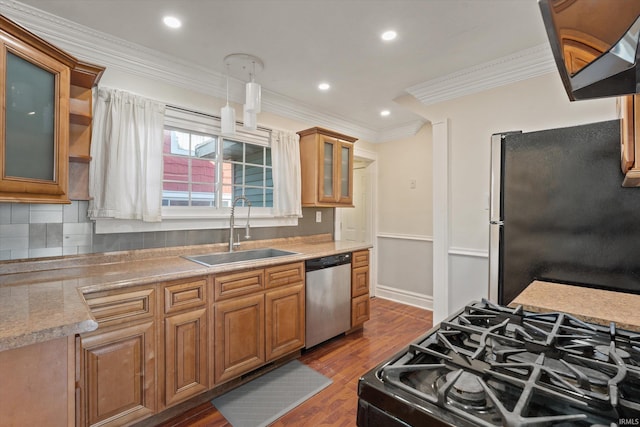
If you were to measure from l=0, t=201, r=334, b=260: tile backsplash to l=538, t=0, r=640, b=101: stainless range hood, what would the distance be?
8.32ft

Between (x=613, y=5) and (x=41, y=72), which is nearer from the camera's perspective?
Answer: (x=613, y=5)

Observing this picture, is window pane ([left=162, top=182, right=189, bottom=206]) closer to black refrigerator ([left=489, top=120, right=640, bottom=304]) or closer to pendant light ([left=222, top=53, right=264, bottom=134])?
pendant light ([left=222, top=53, right=264, bottom=134])

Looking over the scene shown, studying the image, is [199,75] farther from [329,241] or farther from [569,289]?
[569,289]

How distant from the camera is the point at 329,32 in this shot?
2047mm

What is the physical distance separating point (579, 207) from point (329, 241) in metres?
2.58

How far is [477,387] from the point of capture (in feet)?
1.98

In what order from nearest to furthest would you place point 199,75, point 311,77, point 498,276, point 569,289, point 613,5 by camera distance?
point 613,5, point 569,289, point 498,276, point 199,75, point 311,77

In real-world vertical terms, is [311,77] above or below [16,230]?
above

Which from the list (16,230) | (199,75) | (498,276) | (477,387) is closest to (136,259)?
(16,230)

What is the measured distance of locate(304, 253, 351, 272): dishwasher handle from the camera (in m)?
2.60

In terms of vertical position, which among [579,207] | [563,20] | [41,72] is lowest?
[579,207]

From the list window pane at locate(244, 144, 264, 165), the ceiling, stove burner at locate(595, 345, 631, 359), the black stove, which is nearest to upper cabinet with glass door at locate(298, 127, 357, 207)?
window pane at locate(244, 144, 264, 165)

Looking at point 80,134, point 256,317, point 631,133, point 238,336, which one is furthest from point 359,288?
point 80,134

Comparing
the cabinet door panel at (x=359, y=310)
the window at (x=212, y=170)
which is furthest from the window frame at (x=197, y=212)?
the cabinet door panel at (x=359, y=310)
